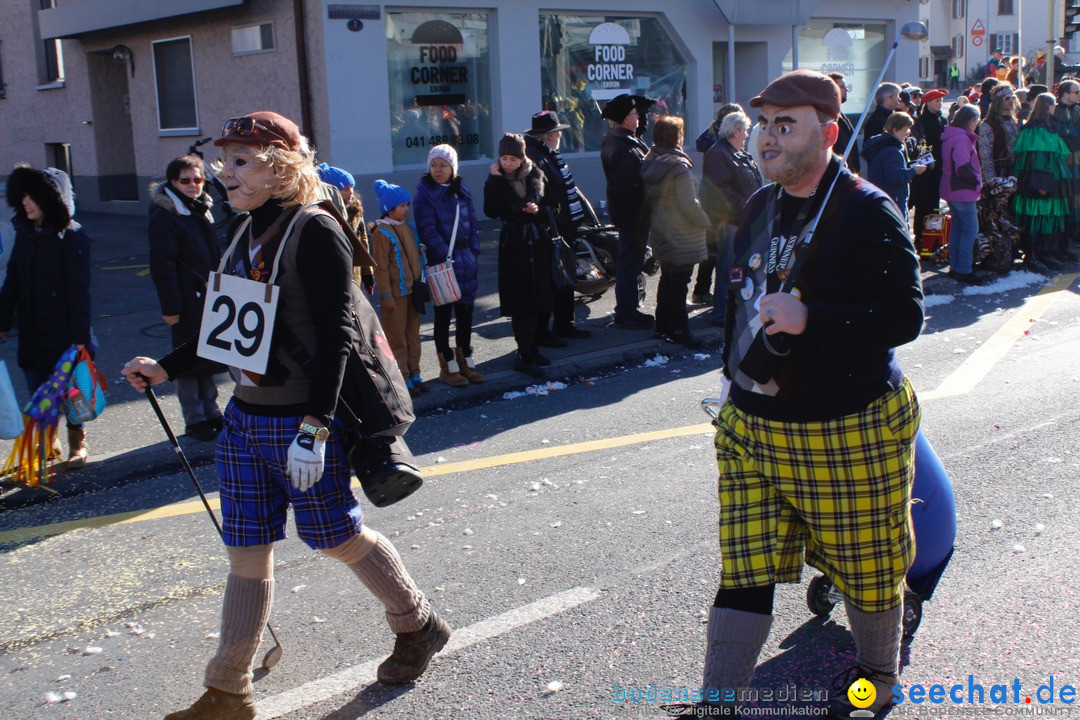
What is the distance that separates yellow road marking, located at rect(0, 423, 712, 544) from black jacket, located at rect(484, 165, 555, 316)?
6.02 feet

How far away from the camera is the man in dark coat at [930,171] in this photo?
41.5ft

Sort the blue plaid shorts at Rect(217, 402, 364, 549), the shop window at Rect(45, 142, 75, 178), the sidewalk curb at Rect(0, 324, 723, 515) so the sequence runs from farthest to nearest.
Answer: the shop window at Rect(45, 142, 75, 178) → the sidewalk curb at Rect(0, 324, 723, 515) → the blue plaid shorts at Rect(217, 402, 364, 549)

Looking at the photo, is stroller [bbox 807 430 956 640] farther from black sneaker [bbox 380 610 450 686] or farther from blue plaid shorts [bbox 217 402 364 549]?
blue plaid shorts [bbox 217 402 364 549]

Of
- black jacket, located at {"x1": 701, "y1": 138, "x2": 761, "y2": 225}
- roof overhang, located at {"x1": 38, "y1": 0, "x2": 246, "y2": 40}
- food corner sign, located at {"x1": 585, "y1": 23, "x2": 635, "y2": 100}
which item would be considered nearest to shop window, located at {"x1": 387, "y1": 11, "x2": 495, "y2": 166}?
food corner sign, located at {"x1": 585, "y1": 23, "x2": 635, "y2": 100}

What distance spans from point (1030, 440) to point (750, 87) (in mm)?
14990

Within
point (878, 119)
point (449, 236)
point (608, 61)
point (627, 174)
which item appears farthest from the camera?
point (608, 61)

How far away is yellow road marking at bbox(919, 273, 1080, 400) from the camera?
7.38 metres

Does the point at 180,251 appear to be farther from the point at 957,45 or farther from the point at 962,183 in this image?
the point at 957,45

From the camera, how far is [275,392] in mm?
3344

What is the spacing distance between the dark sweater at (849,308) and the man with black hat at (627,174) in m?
5.92

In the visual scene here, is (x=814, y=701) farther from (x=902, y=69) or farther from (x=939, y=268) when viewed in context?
(x=902, y=69)

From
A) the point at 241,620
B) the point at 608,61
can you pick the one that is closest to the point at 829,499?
the point at 241,620

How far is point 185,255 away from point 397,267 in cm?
148

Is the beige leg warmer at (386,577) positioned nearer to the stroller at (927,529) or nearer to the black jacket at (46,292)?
the stroller at (927,529)
